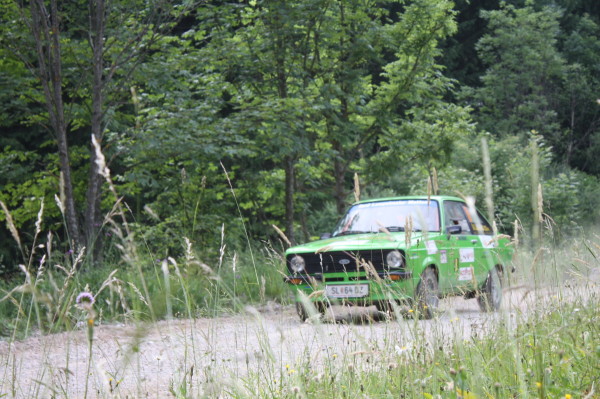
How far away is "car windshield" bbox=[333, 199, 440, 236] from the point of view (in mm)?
9562

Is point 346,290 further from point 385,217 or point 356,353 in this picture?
point 356,353

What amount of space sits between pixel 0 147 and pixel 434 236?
38.6 ft

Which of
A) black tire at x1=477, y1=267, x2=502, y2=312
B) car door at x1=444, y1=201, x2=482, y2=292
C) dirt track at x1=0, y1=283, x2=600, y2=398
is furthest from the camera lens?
car door at x1=444, y1=201, x2=482, y2=292

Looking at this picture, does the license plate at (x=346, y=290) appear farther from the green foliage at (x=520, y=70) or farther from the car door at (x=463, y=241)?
the green foliage at (x=520, y=70)

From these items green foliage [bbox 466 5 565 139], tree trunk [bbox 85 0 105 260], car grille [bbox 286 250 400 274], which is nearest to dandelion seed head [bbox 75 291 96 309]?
car grille [bbox 286 250 400 274]

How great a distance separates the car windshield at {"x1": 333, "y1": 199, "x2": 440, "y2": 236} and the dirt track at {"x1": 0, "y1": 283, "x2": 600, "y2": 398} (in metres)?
1.27

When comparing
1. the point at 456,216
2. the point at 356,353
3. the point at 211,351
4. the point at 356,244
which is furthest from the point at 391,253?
the point at 356,353

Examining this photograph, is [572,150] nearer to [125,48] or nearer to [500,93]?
[500,93]

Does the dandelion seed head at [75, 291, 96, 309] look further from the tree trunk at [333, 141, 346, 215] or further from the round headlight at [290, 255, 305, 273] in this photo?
the tree trunk at [333, 141, 346, 215]

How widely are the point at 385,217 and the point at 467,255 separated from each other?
3.73 ft

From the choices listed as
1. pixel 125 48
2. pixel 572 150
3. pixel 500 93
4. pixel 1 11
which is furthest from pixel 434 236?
pixel 572 150

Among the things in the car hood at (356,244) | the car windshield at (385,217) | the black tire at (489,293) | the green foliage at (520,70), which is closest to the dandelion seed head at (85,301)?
the black tire at (489,293)

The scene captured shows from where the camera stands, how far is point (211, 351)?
389 centimetres

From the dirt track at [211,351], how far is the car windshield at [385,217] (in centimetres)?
127
